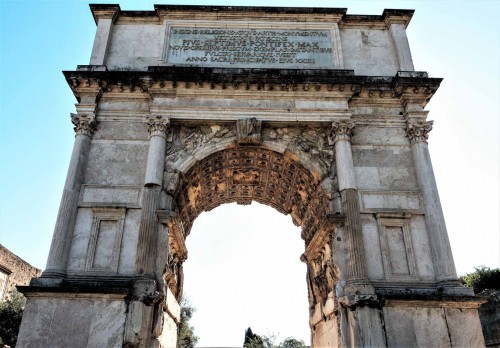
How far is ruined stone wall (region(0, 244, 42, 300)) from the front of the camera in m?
19.5

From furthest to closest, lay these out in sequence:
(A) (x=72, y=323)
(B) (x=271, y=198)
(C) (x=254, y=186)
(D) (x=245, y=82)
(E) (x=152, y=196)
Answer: (B) (x=271, y=198)
(C) (x=254, y=186)
(D) (x=245, y=82)
(E) (x=152, y=196)
(A) (x=72, y=323)

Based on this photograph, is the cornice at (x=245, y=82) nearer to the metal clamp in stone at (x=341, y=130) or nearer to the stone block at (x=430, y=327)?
the metal clamp in stone at (x=341, y=130)

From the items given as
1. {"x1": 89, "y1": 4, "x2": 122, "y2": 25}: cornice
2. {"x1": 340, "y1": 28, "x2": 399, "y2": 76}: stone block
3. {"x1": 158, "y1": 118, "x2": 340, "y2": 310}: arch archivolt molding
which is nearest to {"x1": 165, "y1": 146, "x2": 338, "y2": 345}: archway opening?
{"x1": 158, "y1": 118, "x2": 340, "y2": 310}: arch archivolt molding

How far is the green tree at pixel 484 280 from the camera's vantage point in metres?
24.3

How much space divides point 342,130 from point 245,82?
9.45 ft

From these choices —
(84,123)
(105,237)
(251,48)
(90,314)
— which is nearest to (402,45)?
(251,48)

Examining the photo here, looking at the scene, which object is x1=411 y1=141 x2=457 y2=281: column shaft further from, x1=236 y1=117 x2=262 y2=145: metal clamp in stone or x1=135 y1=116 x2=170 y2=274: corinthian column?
x1=135 y1=116 x2=170 y2=274: corinthian column

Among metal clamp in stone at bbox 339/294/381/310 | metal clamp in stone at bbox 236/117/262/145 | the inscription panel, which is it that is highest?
the inscription panel

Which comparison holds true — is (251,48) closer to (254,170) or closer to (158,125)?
(254,170)

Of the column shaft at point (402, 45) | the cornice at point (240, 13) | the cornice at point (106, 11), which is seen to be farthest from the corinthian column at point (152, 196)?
the column shaft at point (402, 45)

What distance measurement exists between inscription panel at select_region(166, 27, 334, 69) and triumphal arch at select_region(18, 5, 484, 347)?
5 cm

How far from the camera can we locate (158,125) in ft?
35.3

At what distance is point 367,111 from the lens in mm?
11523

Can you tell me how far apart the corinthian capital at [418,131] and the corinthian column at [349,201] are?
156 cm
